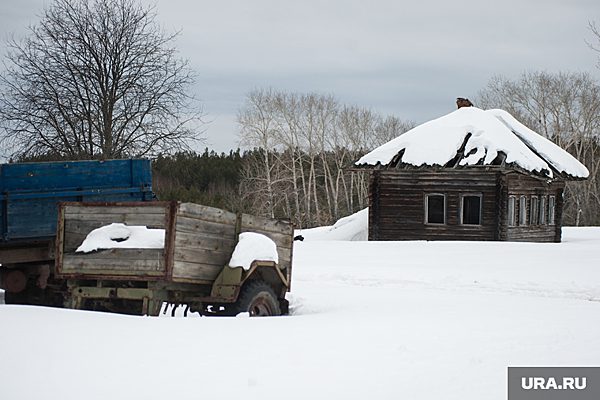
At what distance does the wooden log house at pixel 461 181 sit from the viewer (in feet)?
85.0

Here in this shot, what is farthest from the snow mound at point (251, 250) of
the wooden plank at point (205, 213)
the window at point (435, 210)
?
the window at point (435, 210)

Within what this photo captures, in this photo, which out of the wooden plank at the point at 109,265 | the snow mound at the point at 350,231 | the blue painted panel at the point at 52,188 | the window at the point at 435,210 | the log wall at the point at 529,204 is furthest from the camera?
the snow mound at the point at 350,231

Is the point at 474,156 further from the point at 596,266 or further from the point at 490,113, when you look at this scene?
the point at 596,266

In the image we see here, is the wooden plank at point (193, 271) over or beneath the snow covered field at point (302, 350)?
over

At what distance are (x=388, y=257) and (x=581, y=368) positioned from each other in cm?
1441

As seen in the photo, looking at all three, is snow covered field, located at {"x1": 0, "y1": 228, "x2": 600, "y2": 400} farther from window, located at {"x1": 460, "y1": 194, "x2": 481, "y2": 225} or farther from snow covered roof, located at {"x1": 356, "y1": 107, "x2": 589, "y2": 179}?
window, located at {"x1": 460, "y1": 194, "x2": 481, "y2": 225}

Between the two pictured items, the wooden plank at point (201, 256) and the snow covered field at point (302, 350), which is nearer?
the snow covered field at point (302, 350)

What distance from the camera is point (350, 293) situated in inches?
519

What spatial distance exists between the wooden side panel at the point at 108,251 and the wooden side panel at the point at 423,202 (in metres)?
18.8

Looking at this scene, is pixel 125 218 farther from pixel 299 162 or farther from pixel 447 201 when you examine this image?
pixel 299 162

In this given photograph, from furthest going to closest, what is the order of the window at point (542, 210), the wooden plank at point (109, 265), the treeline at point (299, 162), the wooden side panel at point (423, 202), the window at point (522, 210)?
the treeline at point (299, 162)
the window at point (542, 210)
the window at point (522, 210)
the wooden side panel at point (423, 202)
the wooden plank at point (109, 265)

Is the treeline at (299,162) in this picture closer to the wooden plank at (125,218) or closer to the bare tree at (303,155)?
the bare tree at (303,155)

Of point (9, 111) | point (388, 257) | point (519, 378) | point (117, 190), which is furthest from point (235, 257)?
point (9, 111)

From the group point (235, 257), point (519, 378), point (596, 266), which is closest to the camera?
point (519, 378)
